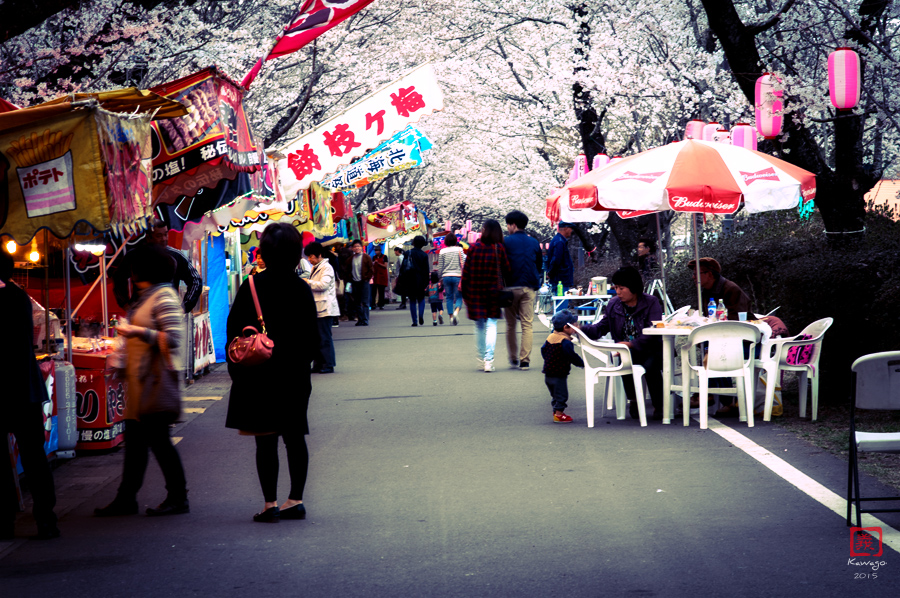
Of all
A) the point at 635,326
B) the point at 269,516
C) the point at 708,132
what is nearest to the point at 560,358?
the point at 635,326

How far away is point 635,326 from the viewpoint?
911cm

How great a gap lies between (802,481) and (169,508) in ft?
13.3

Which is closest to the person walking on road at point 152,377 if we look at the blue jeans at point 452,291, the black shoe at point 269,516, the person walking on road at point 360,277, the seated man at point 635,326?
the black shoe at point 269,516

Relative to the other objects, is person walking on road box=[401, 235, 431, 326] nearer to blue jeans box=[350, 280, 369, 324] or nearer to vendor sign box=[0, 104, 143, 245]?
blue jeans box=[350, 280, 369, 324]

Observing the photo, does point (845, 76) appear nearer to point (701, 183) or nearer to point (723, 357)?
point (701, 183)

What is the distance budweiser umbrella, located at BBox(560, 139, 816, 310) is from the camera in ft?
29.1

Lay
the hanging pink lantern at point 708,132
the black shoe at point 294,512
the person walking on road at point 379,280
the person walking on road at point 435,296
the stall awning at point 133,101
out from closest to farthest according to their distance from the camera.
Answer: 1. the black shoe at point 294,512
2. the stall awning at point 133,101
3. the hanging pink lantern at point 708,132
4. the person walking on road at point 435,296
5. the person walking on road at point 379,280

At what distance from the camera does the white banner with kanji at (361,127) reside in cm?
1293

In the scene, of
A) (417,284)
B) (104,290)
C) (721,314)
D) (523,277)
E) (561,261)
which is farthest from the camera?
(417,284)

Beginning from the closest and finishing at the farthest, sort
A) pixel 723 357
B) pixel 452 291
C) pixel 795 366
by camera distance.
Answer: pixel 723 357 → pixel 795 366 → pixel 452 291

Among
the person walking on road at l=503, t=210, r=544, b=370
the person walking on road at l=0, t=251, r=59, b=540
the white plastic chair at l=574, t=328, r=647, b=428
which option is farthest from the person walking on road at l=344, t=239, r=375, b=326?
the person walking on road at l=0, t=251, r=59, b=540

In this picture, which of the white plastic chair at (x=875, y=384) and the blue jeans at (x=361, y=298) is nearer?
the white plastic chair at (x=875, y=384)

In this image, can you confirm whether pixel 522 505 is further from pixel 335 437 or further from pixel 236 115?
pixel 236 115

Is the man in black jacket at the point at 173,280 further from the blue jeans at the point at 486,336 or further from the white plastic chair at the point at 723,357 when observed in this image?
the white plastic chair at the point at 723,357
